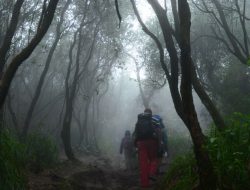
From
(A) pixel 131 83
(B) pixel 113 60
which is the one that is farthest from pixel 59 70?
(A) pixel 131 83

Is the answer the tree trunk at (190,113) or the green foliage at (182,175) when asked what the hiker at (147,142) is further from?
the tree trunk at (190,113)

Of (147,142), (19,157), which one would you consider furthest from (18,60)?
(147,142)

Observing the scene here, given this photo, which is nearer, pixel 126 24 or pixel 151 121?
pixel 151 121

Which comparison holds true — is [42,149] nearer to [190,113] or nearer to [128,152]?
[128,152]

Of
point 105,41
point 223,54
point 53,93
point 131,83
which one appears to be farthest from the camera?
point 131,83

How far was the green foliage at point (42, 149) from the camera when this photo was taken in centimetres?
1162

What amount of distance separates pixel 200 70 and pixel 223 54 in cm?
158

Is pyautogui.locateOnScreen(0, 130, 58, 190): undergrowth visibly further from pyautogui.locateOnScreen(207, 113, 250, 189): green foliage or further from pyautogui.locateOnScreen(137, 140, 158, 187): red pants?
pyautogui.locateOnScreen(207, 113, 250, 189): green foliage

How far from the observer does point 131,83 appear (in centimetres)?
8738

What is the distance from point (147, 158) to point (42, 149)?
3.83 m

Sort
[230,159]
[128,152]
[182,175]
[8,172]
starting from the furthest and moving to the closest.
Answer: [128,152] < [182,175] < [8,172] < [230,159]

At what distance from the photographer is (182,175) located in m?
6.02

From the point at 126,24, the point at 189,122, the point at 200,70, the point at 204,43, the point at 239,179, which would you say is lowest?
the point at 239,179

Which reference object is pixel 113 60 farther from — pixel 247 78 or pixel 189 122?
pixel 189 122
